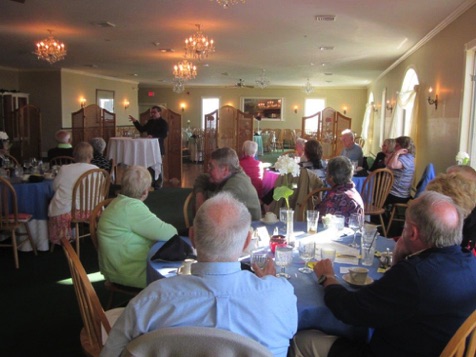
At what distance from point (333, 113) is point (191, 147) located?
5726 millimetres

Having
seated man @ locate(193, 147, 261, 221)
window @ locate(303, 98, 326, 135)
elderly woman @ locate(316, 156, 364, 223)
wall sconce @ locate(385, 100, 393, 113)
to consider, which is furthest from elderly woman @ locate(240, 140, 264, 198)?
window @ locate(303, 98, 326, 135)

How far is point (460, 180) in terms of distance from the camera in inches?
98.6

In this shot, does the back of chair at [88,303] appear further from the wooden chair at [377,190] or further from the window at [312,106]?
the window at [312,106]

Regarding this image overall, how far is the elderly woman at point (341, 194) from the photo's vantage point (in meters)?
3.03

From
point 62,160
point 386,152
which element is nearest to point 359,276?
point 386,152

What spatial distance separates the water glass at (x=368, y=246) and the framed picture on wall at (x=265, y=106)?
18649 mm

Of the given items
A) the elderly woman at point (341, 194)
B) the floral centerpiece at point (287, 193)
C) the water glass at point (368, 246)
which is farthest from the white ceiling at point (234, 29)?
the water glass at point (368, 246)

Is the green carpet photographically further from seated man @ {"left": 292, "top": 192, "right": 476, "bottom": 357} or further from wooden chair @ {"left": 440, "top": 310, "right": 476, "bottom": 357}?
wooden chair @ {"left": 440, "top": 310, "right": 476, "bottom": 357}

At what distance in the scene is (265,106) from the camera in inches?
819

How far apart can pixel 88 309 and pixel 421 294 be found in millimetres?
1336

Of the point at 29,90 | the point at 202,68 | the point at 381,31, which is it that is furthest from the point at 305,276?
the point at 29,90

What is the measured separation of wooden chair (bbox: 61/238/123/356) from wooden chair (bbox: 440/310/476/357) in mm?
1204

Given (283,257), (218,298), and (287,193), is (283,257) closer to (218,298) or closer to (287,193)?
(287,193)

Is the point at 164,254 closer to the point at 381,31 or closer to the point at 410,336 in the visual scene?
the point at 410,336
